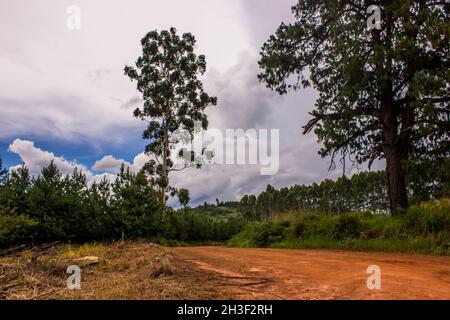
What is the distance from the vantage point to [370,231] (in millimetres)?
11805

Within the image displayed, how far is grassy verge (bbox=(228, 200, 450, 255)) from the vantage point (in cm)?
988

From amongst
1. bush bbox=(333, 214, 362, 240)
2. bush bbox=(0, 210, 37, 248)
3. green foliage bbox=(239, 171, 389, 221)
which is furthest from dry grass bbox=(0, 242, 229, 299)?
green foliage bbox=(239, 171, 389, 221)

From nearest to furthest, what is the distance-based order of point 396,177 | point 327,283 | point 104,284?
point 327,283, point 104,284, point 396,177

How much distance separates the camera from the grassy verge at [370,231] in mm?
9883

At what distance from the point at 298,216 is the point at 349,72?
6327 mm

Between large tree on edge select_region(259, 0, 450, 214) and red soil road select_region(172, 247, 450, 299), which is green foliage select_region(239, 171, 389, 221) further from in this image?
red soil road select_region(172, 247, 450, 299)

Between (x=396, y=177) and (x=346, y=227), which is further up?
(x=396, y=177)

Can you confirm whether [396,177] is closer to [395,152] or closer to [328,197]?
[395,152]

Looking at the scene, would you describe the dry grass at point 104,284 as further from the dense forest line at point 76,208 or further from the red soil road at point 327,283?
the dense forest line at point 76,208

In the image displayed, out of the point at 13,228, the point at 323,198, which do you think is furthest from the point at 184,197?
the point at 323,198

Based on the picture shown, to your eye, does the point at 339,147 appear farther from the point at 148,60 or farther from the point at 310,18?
the point at 148,60

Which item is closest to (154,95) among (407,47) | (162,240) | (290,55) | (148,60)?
(148,60)

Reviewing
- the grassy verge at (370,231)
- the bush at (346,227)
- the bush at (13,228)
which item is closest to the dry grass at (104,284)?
the grassy verge at (370,231)

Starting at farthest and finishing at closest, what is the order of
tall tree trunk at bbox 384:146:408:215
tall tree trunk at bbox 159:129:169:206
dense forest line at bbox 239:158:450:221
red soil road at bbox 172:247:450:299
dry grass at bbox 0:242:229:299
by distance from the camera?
dense forest line at bbox 239:158:450:221 → tall tree trunk at bbox 159:129:169:206 → tall tree trunk at bbox 384:146:408:215 → dry grass at bbox 0:242:229:299 → red soil road at bbox 172:247:450:299
